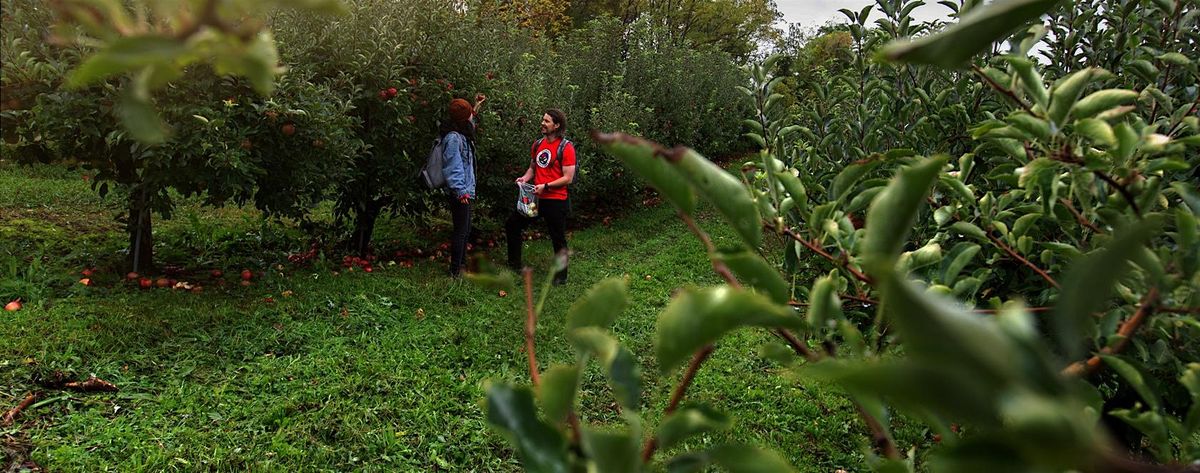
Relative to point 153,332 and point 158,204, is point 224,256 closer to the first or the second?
point 158,204

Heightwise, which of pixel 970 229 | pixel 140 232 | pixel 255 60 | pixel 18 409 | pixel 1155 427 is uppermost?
pixel 255 60

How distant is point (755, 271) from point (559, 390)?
0.69 ft

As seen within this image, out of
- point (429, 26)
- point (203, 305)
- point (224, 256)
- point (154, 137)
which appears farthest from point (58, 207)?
point (154, 137)

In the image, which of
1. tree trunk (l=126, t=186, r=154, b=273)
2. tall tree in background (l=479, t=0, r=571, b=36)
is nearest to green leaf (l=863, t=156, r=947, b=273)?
tree trunk (l=126, t=186, r=154, b=273)

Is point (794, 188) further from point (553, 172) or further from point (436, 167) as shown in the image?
point (436, 167)

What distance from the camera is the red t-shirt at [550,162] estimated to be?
5.85 m

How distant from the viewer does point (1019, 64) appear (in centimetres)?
90

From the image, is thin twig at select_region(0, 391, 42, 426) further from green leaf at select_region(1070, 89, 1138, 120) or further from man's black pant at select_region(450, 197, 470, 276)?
green leaf at select_region(1070, 89, 1138, 120)

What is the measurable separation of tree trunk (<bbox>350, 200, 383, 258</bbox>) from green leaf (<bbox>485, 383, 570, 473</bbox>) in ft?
20.0

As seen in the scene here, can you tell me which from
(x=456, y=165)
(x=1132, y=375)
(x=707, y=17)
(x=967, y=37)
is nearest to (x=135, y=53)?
(x=967, y=37)

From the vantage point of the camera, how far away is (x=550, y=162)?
586 centimetres

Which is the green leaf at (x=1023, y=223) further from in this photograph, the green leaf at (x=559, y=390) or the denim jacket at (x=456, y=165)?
the denim jacket at (x=456, y=165)

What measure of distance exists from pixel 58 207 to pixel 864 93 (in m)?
7.66

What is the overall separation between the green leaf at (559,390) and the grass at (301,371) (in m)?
1.73
